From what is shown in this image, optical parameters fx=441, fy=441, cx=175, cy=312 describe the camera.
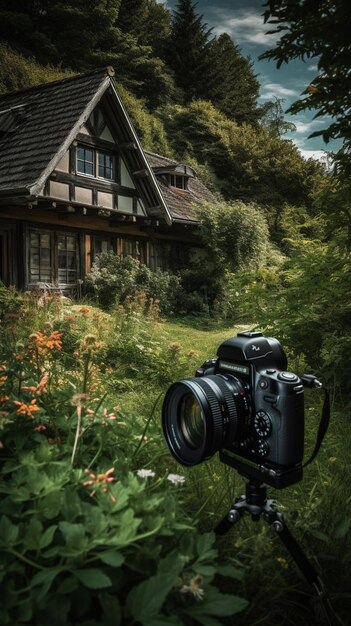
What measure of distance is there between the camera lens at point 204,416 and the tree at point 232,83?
2976 cm

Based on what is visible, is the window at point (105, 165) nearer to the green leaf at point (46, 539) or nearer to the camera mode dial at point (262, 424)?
the camera mode dial at point (262, 424)

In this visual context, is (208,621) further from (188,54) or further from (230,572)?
(188,54)

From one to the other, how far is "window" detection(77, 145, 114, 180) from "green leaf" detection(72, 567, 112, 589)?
11042 mm

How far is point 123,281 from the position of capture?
11438mm

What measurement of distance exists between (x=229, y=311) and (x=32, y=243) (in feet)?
20.3

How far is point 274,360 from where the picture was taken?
1.62 meters

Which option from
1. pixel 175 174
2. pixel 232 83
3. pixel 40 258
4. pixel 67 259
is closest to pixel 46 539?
pixel 40 258

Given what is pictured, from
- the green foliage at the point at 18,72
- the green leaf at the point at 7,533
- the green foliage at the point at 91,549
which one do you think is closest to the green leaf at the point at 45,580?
the green foliage at the point at 91,549

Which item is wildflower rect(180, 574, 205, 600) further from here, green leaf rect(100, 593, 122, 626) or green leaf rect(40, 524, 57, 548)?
green leaf rect(40, 524, 57, 548)

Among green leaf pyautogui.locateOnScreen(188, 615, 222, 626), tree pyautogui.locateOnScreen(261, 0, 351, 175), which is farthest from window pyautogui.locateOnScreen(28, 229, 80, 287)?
green leaf pyautogui.locateOnScreen(188, 615, 222, 626)

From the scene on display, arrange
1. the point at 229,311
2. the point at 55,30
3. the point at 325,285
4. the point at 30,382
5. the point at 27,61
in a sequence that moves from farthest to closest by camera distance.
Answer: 1. the point at 55,30
2. the point at 27,61
3. the point at 229,311
4. the point at 325,285
5. the point at 30,382

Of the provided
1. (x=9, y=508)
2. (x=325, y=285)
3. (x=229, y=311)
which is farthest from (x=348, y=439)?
(x=229, y=311)

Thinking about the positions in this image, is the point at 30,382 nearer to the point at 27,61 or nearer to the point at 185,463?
the point at 185,463

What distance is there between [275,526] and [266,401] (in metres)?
0.40
